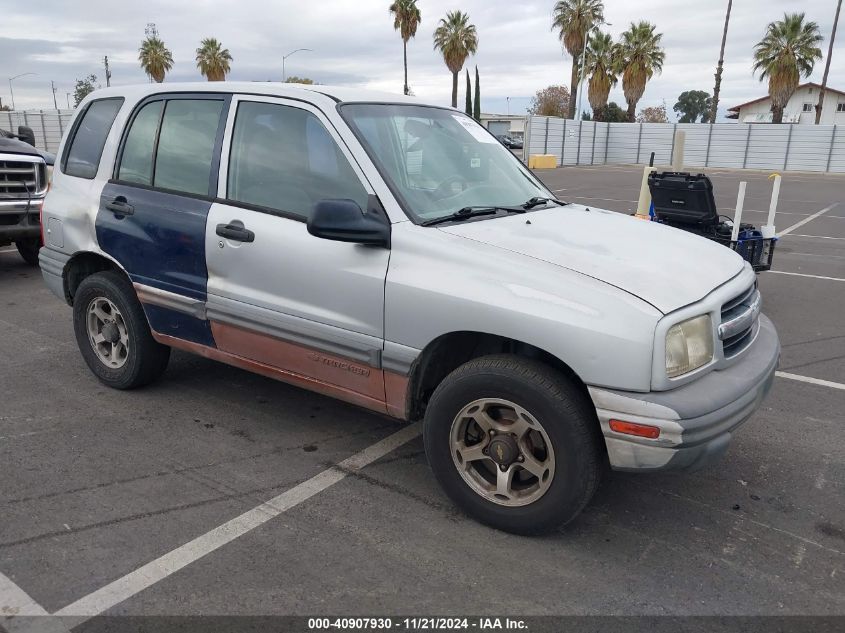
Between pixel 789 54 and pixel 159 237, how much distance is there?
162 ft

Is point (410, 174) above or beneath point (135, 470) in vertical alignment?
above

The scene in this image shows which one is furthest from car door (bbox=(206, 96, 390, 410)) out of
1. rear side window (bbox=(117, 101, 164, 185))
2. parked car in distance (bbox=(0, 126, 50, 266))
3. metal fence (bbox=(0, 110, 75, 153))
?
metal fence (bbox=(0, 110, 75, 153))

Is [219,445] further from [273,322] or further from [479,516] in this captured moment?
[479,516]

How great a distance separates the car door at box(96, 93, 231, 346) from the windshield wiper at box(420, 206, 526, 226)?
1332 millimetres

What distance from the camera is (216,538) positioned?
3043mm

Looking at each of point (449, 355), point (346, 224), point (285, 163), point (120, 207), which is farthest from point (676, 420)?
point (120, 207)

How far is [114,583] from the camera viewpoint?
274 cm

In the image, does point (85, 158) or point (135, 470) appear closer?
point (135, 470)

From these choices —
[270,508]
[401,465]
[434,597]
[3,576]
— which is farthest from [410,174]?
[3,576]

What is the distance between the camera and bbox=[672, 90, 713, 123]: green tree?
11369cm

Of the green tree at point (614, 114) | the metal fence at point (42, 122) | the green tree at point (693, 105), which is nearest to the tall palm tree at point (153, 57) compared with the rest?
the metal fence at point (42, 122)

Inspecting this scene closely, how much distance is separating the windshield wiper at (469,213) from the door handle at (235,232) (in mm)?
951

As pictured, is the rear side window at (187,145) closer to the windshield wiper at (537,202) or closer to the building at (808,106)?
the windshield wiper at (537,202)

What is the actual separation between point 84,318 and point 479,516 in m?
3.09
